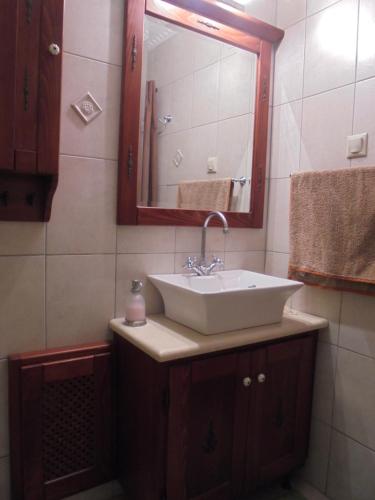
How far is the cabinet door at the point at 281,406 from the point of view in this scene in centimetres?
139

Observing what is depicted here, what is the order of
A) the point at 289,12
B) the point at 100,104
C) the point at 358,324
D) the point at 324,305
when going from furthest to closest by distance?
the point at 289,12
the point at 324,305
the point at 358,324
the point at 100,104

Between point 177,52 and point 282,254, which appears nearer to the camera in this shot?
point 177,52

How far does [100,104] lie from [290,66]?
→ 94cm

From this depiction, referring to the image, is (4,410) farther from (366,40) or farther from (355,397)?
(366,40)

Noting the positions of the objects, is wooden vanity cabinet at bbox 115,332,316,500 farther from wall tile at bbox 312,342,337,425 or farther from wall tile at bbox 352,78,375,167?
wall tile at bbox 352,78,375,167

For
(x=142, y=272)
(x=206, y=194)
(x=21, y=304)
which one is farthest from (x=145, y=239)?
(x=21, y=304)

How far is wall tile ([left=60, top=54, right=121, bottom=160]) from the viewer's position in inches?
50.0

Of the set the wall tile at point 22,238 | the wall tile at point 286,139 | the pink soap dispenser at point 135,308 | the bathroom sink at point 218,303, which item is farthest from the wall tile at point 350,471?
the wall tile at point 22,238

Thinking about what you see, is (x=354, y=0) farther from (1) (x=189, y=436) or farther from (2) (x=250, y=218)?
(1) (x=189, y=436)

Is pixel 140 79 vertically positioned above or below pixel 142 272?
above

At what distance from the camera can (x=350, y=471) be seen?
4.79 feet

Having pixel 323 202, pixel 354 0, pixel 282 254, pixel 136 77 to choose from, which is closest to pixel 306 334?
pixel 282 254

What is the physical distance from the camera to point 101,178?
4.47ft

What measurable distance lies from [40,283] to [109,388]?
0.48 m
